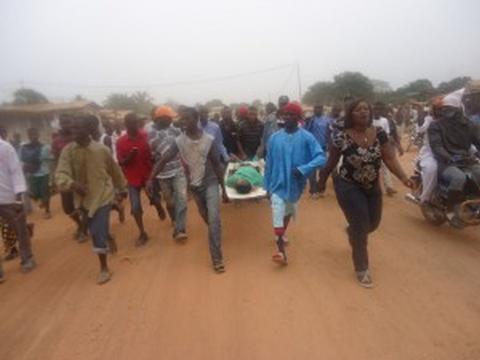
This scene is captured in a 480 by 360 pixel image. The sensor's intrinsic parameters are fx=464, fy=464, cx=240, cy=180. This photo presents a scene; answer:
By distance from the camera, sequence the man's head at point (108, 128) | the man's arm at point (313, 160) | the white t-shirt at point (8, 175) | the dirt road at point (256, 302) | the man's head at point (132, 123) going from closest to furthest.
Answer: the dirt road at point (256, 302) → the man's arm at point (313, 160) → the white t-shirt at point (8, 175) → the man's head at point (132, 123) → the man's head at point (108, 128)

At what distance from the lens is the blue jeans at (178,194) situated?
707 cm

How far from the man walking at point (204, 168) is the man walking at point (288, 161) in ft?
2.39

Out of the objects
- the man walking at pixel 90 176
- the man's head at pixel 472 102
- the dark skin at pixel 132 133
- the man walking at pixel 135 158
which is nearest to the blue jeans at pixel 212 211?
the man walking at pixel 90 176

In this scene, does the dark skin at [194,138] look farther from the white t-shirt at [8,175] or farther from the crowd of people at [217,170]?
the white t-shirt at [8,175]

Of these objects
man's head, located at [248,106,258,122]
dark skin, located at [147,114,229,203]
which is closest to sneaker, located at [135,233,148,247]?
dark skin, located at [147,114,229,203]

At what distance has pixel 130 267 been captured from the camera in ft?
20.5

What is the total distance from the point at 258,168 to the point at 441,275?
389 centimetres

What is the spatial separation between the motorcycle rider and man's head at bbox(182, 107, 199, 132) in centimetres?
330

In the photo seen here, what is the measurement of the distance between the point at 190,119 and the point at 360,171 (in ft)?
7.30

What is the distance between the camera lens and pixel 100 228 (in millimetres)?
5688

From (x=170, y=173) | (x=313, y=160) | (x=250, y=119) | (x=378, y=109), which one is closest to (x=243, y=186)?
(x=170, y=173)

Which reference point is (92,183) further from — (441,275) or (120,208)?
(441,275)

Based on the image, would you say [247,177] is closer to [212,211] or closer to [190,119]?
[212,211]

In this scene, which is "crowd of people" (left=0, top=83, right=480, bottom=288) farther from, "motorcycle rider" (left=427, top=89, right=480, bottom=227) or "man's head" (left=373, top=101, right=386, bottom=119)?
"man's head" (left=373, top=101, right=386, bottom=119)
